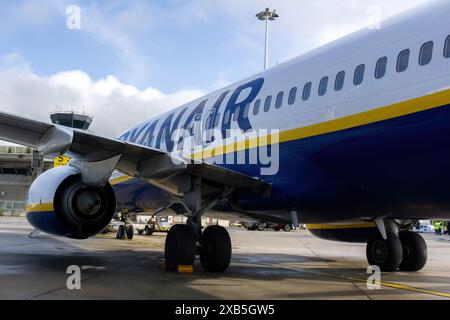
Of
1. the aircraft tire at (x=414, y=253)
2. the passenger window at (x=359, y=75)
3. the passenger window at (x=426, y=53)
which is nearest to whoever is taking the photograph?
the passenger window at (x=426, y=53)

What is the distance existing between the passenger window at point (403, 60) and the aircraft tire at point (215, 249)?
456 cm

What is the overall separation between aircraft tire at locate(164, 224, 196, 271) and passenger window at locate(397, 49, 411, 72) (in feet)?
15.6

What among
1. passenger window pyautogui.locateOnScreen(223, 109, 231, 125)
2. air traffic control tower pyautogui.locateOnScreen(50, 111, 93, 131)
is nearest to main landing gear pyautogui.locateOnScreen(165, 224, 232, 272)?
passenger window pyautogui.locateOnScreen(223, 109, 231, 125)

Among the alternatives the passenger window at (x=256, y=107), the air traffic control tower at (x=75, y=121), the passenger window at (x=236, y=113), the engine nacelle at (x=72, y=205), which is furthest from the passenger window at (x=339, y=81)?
the air traffic control tower at (x=75, y=121)

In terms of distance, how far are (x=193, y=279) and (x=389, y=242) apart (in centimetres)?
465

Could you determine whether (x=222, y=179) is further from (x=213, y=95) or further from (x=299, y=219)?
(x=213, y=95)

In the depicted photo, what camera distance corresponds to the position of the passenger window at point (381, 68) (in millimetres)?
6628

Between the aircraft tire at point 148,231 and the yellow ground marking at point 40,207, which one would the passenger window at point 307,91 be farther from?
the aircraft tire at point 148,231

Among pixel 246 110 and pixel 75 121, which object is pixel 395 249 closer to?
pixel 246 110

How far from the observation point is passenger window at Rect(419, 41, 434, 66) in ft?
19.9

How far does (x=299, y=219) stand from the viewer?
9875mm

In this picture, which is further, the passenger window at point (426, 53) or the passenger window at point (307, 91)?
the passenger window at point (307, 91)

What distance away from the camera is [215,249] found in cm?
941
